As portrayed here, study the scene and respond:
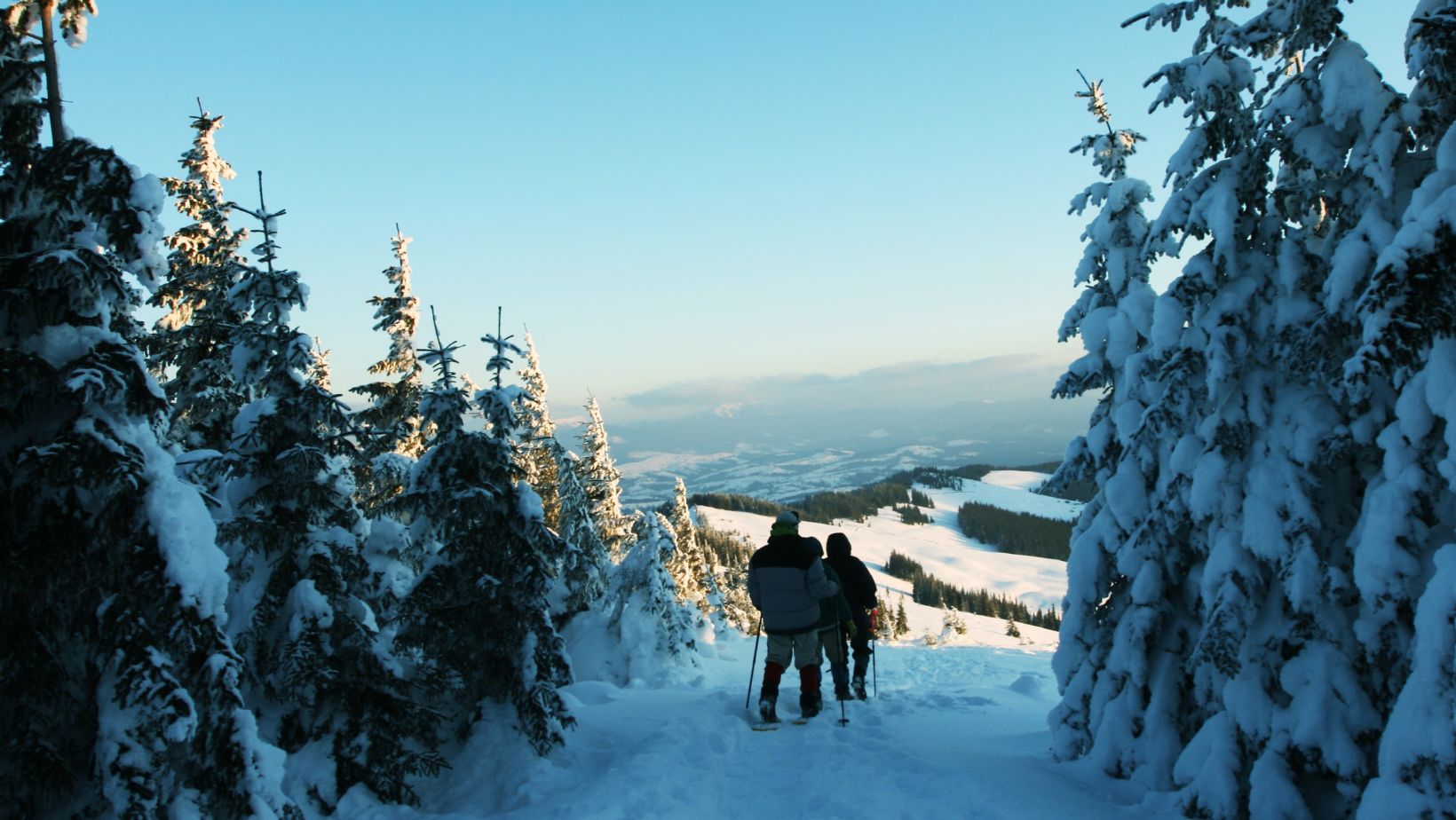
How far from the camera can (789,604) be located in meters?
10.3

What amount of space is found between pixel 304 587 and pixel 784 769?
5.79 meters

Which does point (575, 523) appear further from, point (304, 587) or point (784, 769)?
point (784, 769)

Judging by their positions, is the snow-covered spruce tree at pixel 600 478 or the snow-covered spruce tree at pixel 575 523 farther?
the snow-covered spruce tree at pixel 600 478

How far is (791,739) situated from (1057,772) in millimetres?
2990

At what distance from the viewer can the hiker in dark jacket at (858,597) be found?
12.1 metres

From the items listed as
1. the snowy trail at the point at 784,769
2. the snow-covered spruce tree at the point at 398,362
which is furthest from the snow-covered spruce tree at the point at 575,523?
the snowy trail at the point at 784,769

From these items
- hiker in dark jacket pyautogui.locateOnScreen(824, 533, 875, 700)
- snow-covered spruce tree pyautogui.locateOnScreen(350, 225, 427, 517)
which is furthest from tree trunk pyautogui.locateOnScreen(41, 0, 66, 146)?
snow-covered spruce tree pyautogui.locateOnScreen(350, 225, 427, 517)

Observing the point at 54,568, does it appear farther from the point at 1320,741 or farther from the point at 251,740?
the point at 1320,741

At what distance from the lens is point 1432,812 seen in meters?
4.99

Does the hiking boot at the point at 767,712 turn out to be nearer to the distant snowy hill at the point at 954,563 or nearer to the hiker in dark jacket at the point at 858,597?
the hiker in dark jacket at the point at 858,597

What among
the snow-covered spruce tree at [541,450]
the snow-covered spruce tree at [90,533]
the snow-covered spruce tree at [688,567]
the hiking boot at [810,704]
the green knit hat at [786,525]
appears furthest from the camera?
the snow-covered spruce tree at [688,567]

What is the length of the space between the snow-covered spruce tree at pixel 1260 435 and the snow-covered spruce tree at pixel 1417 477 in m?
→ 0.43

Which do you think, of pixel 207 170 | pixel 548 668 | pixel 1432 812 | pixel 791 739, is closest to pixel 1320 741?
pixel 1432 812

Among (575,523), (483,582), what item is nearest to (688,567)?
(575,523)
